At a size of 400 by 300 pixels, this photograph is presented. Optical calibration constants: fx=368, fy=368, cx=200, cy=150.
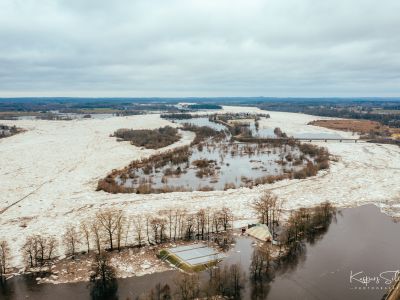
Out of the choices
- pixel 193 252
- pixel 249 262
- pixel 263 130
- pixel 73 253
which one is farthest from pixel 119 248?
pixel 263 130

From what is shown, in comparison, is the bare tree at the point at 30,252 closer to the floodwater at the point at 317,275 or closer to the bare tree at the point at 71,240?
the floodwater at the point at 317,275

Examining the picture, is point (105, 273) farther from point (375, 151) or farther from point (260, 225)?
point (375, 151)

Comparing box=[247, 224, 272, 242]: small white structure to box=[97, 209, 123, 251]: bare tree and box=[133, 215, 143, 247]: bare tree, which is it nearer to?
box=[133, 215, 143, 247]: bare tree

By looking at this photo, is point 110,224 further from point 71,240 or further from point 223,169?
point 223,169

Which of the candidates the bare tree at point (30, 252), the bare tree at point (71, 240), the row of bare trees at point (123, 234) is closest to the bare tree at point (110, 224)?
the row of bare trees at point (123, 234)

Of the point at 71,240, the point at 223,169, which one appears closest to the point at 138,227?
the point at 71,240

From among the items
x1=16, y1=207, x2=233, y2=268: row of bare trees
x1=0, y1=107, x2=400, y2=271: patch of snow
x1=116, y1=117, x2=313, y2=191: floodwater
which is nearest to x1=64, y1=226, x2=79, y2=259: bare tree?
x1=16, y1=207, x2=233, y2=268: row of bare trees

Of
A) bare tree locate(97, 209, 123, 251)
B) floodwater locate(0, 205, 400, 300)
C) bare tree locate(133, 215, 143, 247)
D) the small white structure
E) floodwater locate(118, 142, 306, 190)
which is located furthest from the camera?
floodwater locate(118, 142, 306, 190)
